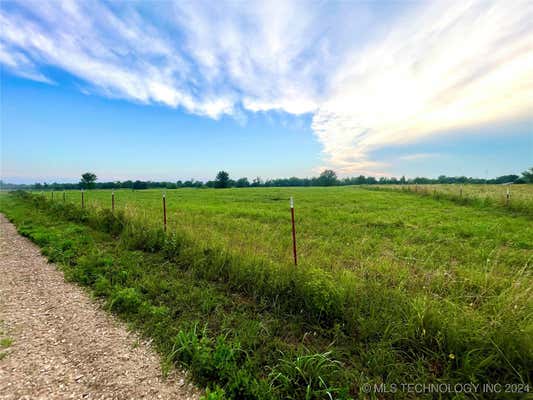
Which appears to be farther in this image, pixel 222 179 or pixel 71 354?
pixel 222 179

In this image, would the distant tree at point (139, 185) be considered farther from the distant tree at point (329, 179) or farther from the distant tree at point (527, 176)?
the distant tree at point (527, 176)

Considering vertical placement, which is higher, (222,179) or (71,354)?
(222,179)

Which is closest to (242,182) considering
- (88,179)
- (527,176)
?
(88,179)

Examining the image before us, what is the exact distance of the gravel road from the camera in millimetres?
2131

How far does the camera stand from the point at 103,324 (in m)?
3.09

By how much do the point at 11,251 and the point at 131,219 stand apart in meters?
3.38

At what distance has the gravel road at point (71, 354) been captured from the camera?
213 cm

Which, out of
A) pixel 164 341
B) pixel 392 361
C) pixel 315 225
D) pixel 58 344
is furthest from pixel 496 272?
pixel 58 344

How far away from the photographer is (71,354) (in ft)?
8.46

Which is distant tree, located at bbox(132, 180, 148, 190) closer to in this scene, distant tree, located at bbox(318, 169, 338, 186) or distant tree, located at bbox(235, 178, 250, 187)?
distant tree, located at bbox(235, 178, 250, 187)

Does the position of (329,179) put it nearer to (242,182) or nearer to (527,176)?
(242,182)

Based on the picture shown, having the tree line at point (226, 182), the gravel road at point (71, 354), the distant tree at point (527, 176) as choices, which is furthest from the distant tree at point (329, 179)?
the gravel road at point (71, 354)

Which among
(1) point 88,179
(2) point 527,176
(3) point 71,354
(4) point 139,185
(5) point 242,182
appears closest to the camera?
(3) point 71,354

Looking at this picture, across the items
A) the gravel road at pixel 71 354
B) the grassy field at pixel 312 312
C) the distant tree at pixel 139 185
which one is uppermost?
the distant tree at pixel 139 185
